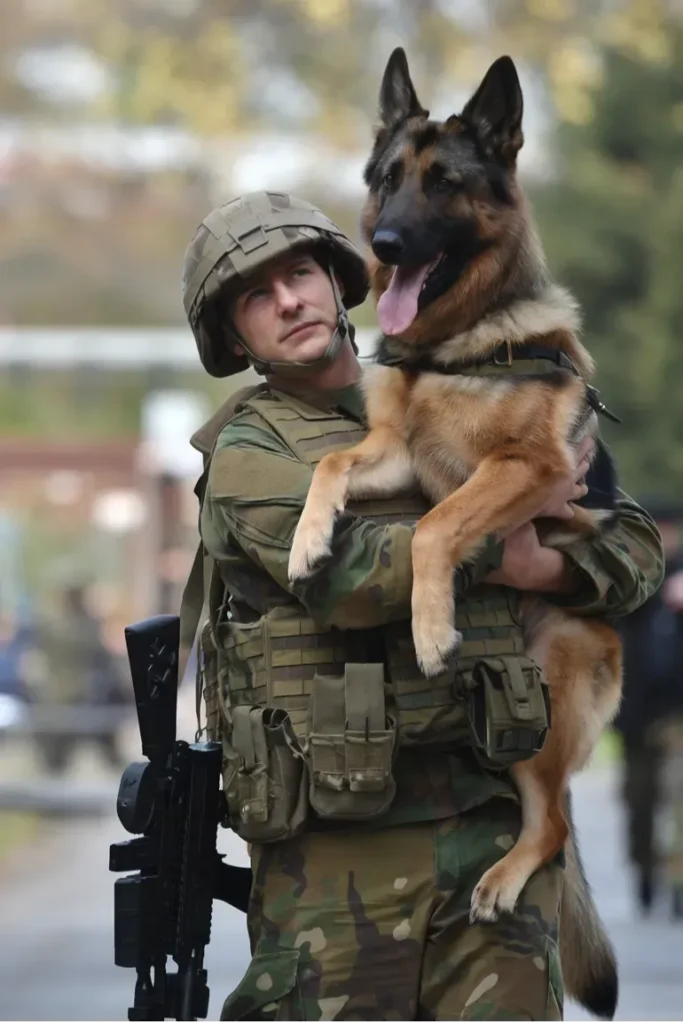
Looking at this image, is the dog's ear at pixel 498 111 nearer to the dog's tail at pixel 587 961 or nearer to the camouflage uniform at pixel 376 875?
the camouflage uniform at pixel 376 875

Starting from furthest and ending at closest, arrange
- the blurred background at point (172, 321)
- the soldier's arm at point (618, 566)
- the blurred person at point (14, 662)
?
the blurred person at point (14, 662), the blurred background at point (172, 321), the soldier's arm at point (618, 566)

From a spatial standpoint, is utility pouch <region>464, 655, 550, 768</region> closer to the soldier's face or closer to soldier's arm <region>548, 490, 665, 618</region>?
soldier's arm <region>548, 490, 665, 618</region>

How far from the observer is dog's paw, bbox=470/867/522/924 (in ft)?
9.37

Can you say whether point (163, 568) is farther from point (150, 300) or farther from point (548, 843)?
point (548, 843)

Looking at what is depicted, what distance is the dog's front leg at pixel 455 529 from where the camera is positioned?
114 inches

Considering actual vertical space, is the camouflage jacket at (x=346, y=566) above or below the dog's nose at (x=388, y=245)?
below

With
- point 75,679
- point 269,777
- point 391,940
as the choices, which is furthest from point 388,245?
point 75,679

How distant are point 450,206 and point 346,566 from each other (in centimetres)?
83

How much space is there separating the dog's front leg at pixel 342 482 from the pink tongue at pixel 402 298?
0.21 m

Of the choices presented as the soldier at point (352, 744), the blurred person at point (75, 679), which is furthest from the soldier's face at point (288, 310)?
the blurred person at point (75, 679)

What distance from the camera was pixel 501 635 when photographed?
3.05m

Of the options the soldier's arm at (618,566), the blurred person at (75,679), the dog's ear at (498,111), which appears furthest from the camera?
the blurred person at (75,679)

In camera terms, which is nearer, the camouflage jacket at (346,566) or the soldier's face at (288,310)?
the camouflage jacket at (346,566)

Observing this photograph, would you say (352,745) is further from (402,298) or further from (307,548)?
(402,298)
